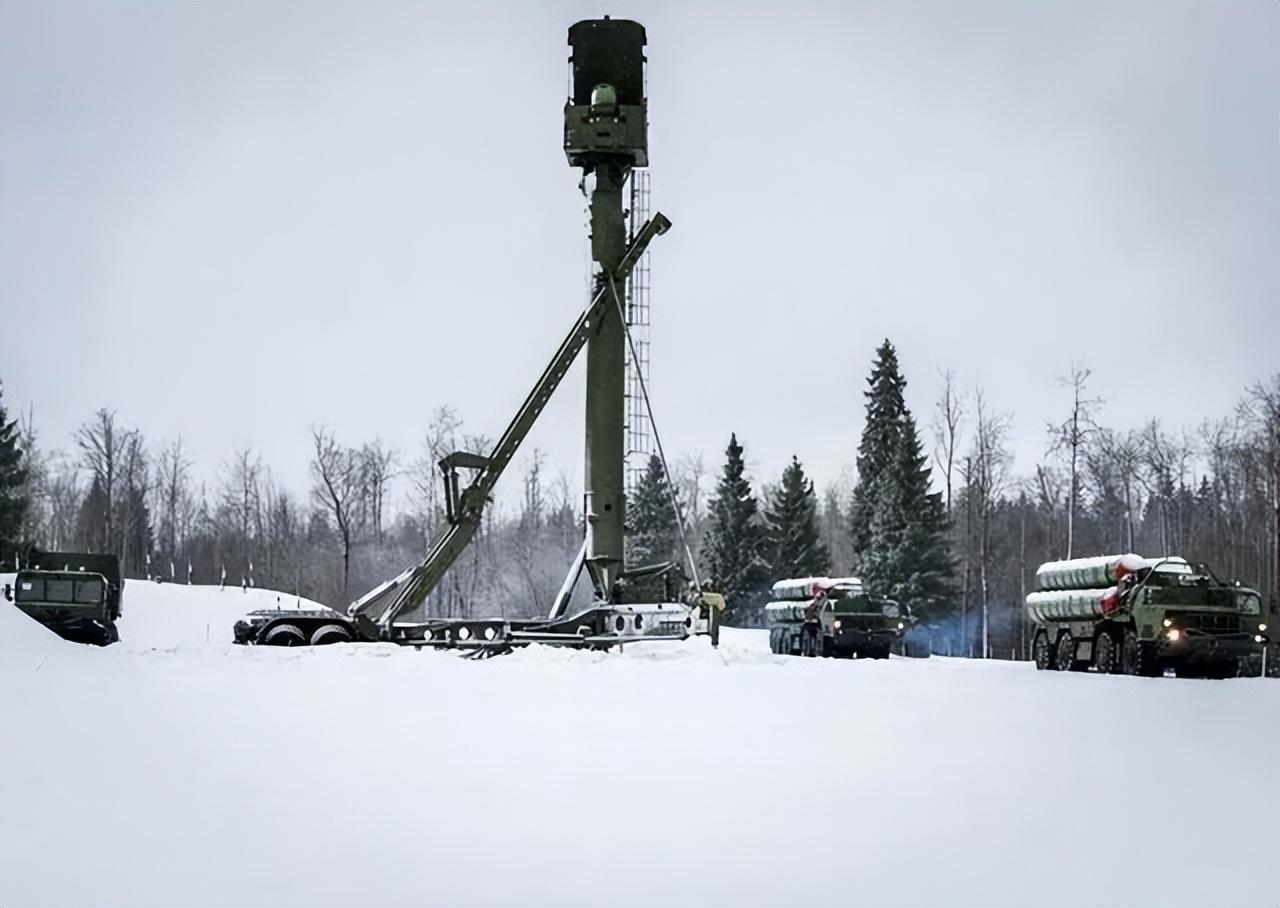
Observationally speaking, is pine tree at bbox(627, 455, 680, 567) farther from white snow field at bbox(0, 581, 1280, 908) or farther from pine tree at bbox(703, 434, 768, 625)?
white snow field at bbox(0, 581, 1280, 908)

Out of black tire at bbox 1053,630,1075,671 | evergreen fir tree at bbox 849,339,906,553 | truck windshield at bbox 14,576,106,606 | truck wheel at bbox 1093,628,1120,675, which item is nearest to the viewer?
truck wheel at bbox 1093,628,1120,675

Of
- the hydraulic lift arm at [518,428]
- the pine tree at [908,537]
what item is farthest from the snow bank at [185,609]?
the pine tree at [908,537]

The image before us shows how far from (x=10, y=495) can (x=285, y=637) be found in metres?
28.7

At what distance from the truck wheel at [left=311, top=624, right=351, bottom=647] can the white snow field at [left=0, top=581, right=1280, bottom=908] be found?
9686mm

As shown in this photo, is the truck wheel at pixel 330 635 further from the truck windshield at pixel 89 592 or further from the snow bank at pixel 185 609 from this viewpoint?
the snow bank at pixel 185 609

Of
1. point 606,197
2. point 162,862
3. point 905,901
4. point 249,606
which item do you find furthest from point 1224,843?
point 249,606

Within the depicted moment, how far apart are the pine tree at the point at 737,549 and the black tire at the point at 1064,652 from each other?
1071 inches

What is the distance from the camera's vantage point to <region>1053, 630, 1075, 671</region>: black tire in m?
22.0

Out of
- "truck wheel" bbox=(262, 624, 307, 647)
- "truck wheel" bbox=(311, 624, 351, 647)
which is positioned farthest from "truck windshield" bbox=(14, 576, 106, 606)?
"truck wheel" bbox=(311, 624, 351, 647)

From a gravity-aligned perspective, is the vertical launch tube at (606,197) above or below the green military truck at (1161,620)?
above

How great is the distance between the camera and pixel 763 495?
6581 centimetres

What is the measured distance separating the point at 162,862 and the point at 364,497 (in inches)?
2153

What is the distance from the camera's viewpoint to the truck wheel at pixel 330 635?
21.4 m

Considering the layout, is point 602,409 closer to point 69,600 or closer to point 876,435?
point 69,600
